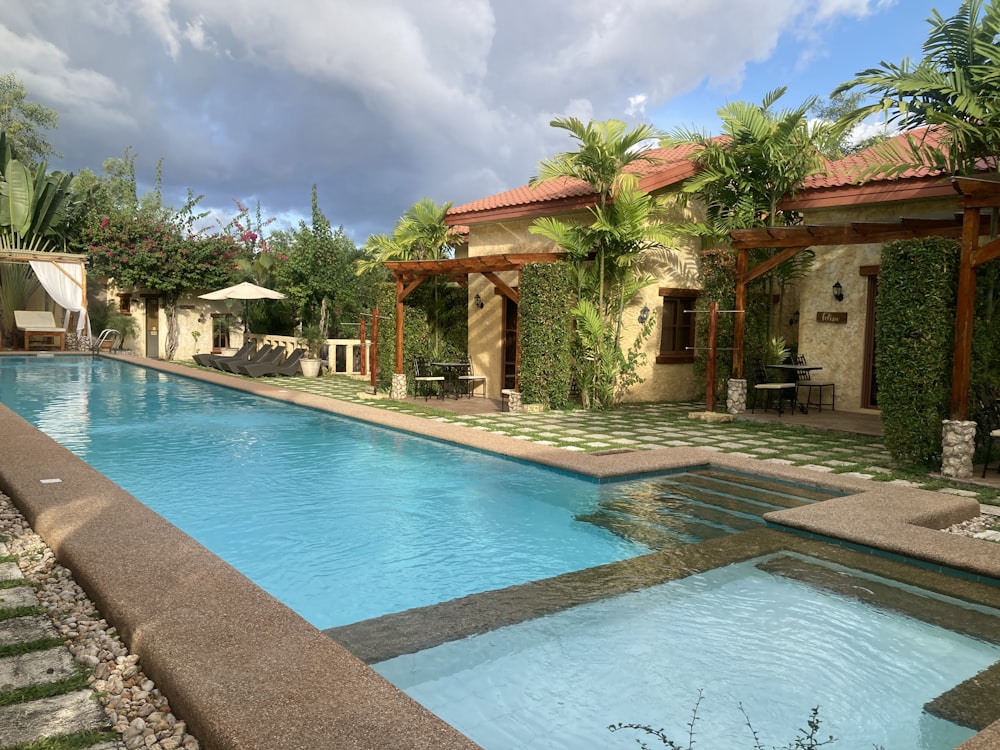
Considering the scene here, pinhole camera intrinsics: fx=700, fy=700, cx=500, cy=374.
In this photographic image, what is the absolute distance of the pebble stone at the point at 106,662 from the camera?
9.33 ft

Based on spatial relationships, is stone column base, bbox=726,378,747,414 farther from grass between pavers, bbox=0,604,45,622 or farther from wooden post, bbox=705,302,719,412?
A: grass between pavers, bbox=0,604,45,622

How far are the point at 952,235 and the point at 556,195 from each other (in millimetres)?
7268

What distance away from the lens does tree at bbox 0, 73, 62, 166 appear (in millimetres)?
36438

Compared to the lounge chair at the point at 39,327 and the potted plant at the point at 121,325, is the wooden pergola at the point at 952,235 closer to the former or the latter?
the potted plant at the point at 121,325

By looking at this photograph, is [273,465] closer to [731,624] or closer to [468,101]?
[731,624]

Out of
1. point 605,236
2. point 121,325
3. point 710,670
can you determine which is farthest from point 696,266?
point 121,325

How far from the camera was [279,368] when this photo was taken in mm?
20781

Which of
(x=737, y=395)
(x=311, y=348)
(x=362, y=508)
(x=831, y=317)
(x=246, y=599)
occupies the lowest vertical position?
(x=362, y=508)

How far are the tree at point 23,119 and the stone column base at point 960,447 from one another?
4204cm

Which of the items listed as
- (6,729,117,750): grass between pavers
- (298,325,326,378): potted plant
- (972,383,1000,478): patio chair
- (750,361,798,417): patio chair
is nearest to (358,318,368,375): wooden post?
(298,325,326,378): potted plant

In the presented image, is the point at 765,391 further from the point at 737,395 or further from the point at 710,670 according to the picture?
the point at 710,670

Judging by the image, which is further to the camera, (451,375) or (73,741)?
(451,375)

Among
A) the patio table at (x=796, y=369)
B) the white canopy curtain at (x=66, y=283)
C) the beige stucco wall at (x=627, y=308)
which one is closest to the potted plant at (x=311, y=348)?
the beige stucco wall at (x=627, y=308)

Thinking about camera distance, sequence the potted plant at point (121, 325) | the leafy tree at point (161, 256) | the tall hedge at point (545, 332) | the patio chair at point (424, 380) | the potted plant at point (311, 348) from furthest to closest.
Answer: the potted plant at point (121, 325) → the leafy tree at point (161, 256) → the potted plant at point (311, 348) → the patio chair at point (424, 380) → the tall hedge at point (545, 332)
